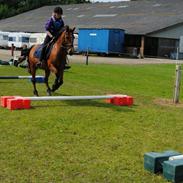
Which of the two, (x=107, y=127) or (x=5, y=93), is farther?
(x=5, y=93)

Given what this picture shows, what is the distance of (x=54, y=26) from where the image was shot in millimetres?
13562

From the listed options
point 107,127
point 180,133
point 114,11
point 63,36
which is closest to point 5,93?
point 63,36

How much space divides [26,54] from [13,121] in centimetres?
564

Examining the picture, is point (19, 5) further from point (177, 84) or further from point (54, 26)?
point (177, 84)

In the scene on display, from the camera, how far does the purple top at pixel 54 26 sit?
13539 millimetres

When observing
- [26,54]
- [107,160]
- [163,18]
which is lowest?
[107,160]

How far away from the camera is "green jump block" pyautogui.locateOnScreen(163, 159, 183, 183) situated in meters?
6.08

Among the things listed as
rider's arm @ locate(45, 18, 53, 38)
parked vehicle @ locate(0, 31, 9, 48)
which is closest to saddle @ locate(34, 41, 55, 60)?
rider's arm @ locate(45, 18, 53, 38)

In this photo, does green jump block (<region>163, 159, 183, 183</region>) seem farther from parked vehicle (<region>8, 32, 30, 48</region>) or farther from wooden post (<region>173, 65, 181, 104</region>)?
parked vehicle (<region>8, 32, 30, 48</region>)

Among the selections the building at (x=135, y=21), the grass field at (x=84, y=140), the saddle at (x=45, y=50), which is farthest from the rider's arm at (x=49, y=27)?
the building at (x=135, y=21)

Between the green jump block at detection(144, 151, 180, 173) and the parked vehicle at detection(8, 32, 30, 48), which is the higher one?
the parked vehicle at detection(8, 32, 30, 48)

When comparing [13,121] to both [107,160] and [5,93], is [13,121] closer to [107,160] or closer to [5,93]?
[107,160]

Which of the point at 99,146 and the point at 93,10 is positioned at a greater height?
the point at 93,10

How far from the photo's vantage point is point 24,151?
7.43m
